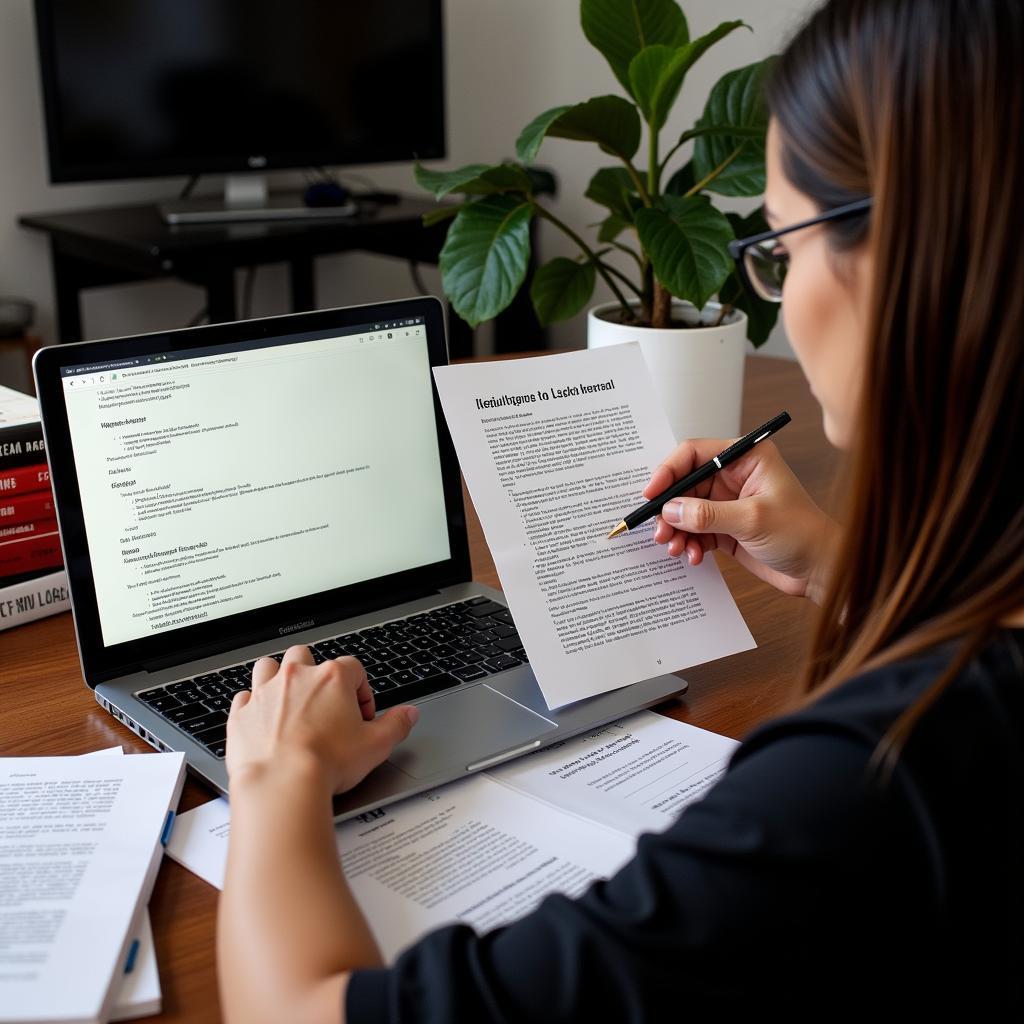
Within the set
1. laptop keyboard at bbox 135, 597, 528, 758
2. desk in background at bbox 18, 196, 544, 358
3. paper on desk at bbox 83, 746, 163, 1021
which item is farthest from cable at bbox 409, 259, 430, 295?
paper on desk at bbox 83, 746, 163, 1021

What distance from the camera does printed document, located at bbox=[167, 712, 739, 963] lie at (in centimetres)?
70

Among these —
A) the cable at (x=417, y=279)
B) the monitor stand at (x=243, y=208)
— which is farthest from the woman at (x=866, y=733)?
the cable at (x=417, y=279)

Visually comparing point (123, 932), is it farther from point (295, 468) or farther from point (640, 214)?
point (640, 214)

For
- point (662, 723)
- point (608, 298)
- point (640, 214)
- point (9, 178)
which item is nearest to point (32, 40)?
point (9, 178)

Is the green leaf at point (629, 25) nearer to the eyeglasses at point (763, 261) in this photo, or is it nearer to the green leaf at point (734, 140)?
the green leaf at point (734, 140)

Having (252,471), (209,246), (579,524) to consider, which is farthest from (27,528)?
→ (209,246)

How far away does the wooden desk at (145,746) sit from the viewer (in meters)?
0.67

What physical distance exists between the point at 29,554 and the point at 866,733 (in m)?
0.80

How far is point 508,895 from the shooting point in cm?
70

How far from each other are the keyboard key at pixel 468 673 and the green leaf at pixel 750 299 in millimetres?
613

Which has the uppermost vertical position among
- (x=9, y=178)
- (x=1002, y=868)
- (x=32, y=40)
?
(x=32, y=40)

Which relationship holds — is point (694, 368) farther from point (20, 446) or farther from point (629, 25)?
point (20, 446)

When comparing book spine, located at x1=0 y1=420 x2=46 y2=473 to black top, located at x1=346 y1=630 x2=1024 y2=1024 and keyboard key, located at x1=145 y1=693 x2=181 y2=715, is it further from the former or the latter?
black top, located at x1=346 y1=630 x2=1024 y2=1024

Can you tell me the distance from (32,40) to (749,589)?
2.55 m
